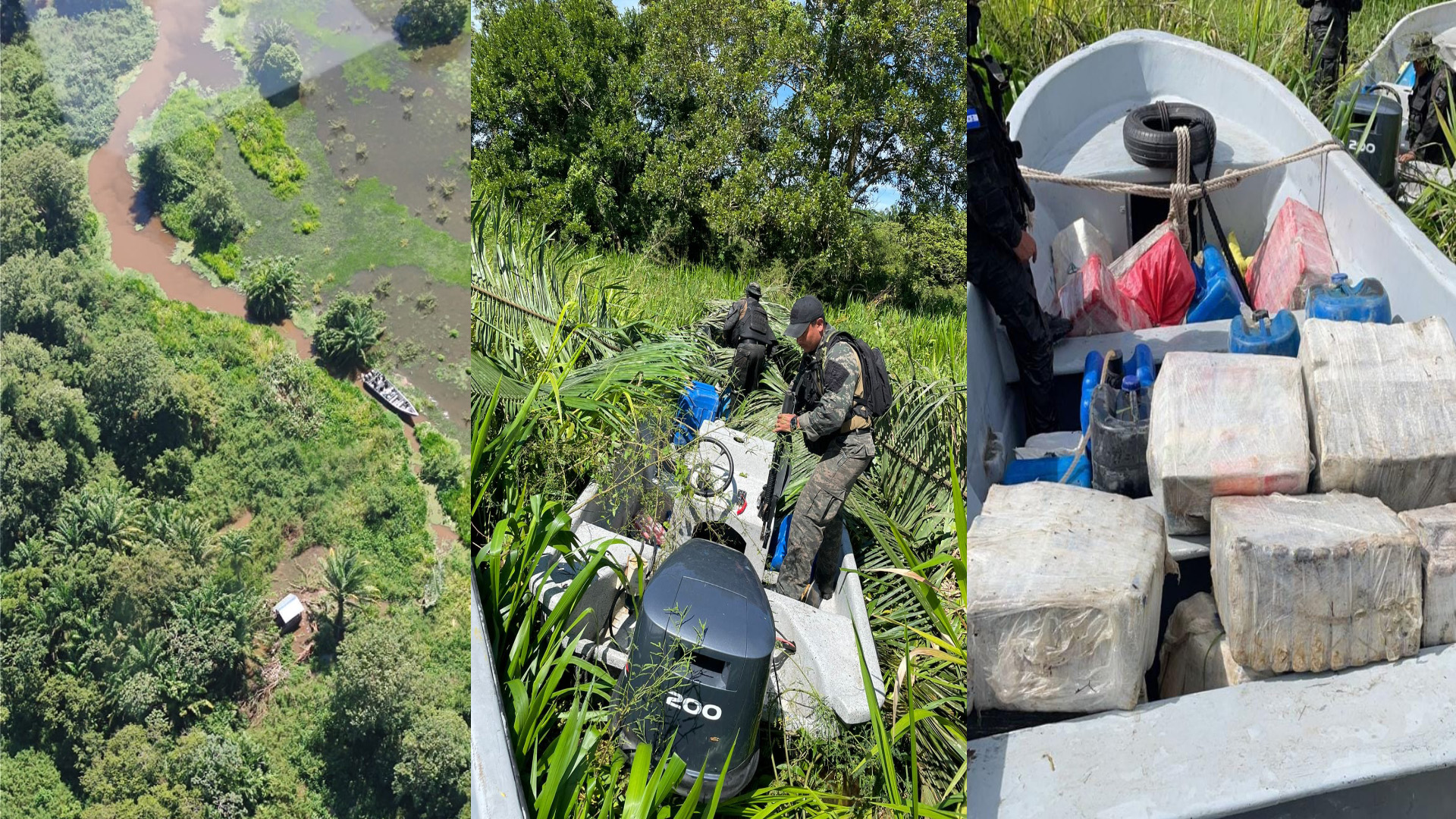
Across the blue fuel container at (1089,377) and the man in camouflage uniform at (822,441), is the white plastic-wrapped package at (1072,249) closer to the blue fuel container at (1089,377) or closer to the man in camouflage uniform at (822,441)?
the blue fuel container at (1089,377)

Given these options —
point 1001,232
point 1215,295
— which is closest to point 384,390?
point 1001,232

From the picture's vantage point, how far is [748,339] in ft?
6.47

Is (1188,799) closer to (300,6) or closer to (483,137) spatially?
(483,137)

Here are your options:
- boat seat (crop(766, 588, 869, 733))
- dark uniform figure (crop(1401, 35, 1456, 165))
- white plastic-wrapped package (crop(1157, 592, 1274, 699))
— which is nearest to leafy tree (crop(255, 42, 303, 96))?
boat seat (crop(766, 588, 869, 733))

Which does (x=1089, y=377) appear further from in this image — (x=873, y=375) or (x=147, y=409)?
(x=147, y=409)

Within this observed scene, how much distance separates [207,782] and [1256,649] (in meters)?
2.19

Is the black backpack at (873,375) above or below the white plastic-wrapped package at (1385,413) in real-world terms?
above

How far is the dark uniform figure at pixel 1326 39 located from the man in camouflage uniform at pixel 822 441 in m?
4.98

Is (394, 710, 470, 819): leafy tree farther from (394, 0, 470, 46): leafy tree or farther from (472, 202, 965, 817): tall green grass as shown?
(394, 0, 470, 46): leafy tree

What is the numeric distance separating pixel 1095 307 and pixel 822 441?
2426 mm

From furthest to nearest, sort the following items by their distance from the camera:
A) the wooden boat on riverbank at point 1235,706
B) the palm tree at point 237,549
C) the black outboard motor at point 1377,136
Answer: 1. the black outboard motor at point 1377,136
2. the wooden boat on riverbank at point 1235,706
3. the palm tree at point 237,549

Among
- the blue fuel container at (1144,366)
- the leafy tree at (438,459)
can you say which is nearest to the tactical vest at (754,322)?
the leafy tree at (438,459)

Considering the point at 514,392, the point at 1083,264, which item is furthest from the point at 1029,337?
the point at 514,392

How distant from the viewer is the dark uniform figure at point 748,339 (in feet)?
6.38
